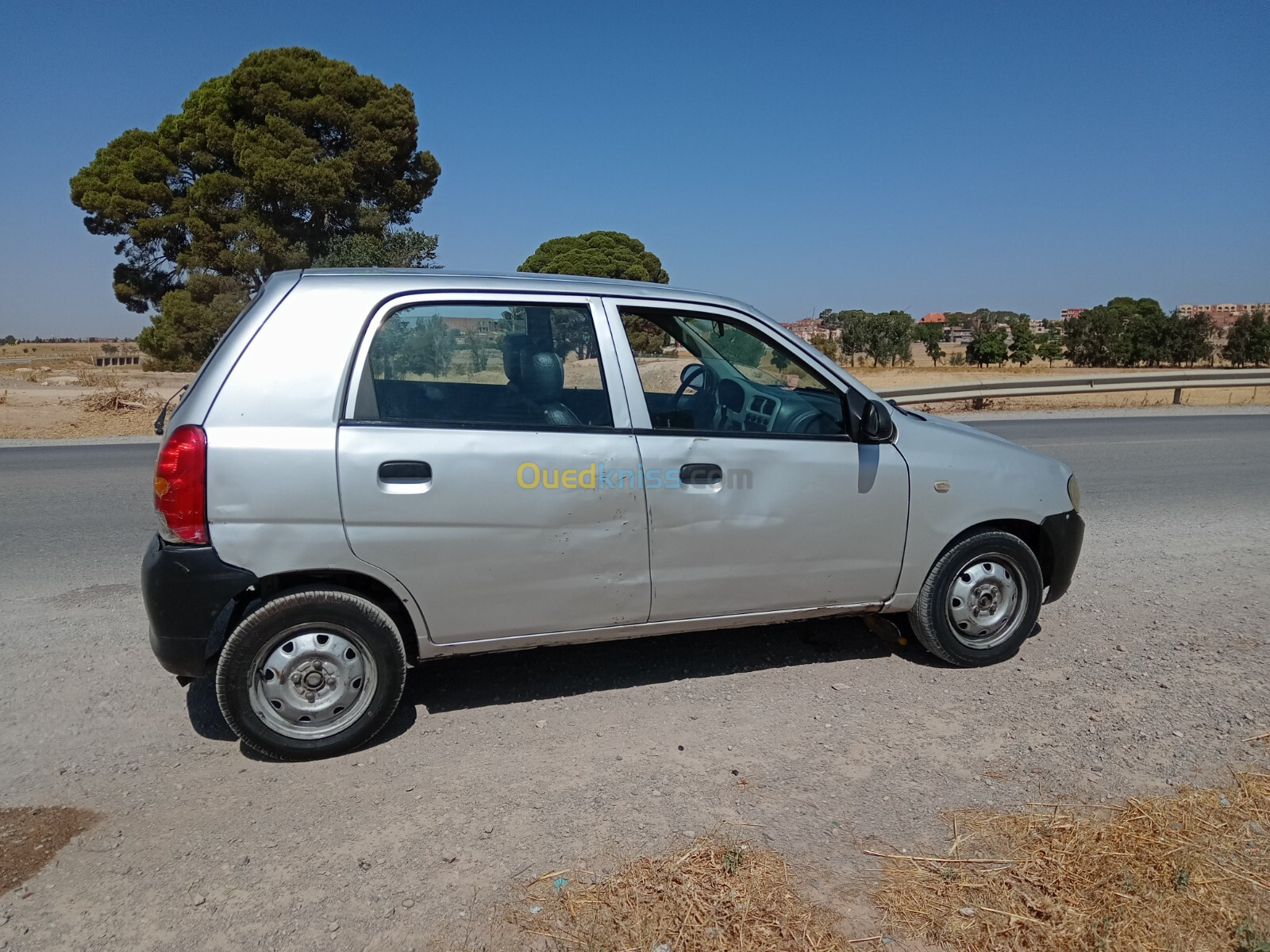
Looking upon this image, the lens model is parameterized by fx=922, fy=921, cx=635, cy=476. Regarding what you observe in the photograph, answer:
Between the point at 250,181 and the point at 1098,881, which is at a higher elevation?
the point at 250,181

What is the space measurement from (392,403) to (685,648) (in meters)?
2.11

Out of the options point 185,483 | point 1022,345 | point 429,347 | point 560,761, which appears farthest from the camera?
point 1022,345

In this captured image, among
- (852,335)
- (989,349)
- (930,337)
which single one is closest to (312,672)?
(852,335)

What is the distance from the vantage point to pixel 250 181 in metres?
33.5

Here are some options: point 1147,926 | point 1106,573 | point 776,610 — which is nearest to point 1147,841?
point 1147,926

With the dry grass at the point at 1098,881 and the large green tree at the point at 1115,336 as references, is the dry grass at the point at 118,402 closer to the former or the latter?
the dry grass at the point at 1098,881

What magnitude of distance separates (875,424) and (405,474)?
2.06 meters

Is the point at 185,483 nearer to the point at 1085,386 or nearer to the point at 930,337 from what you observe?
the point at 1085,386

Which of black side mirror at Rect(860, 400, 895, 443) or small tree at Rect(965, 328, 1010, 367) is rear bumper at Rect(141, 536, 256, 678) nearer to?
black side mirror at Rect(860, 400, 895, 443)

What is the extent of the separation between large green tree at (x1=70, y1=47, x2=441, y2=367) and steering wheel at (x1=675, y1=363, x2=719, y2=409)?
28314 mm

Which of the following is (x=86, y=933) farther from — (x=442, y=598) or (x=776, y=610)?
(x=776, y=610)

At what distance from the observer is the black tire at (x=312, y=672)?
348 centimetres

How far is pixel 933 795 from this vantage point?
11.0ft

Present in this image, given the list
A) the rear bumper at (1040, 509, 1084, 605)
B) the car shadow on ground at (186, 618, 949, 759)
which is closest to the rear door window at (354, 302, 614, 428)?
the car shadow on ground at (186, 618, 949, 759)
